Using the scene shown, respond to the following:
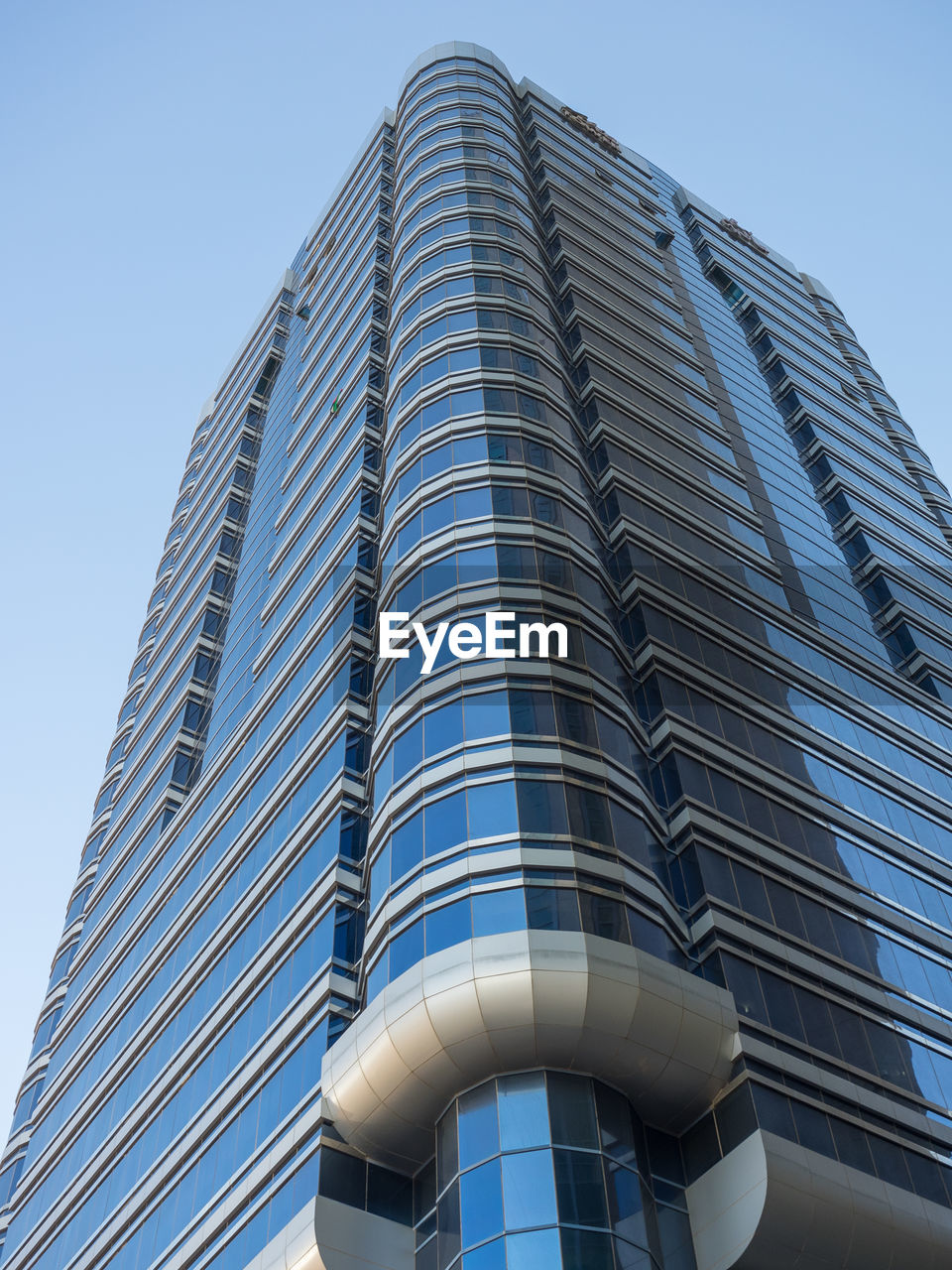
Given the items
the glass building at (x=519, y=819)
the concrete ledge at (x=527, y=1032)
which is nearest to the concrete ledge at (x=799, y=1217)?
the glass building at (x=519, y=819)

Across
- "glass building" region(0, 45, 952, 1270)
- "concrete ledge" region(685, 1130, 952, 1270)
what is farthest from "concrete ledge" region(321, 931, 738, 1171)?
"concrete ledge" region(685, 1130, 952, 1270)

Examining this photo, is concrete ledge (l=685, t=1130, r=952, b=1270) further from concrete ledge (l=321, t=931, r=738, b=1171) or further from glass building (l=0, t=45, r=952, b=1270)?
concrete ledge (l=321, t=931, r=738, b=1171)

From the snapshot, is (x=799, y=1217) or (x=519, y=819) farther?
(x=519, y=819)

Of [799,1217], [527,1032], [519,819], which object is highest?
[519,819]

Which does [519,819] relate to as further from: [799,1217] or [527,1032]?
[799,1217]

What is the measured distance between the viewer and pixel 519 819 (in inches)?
1425

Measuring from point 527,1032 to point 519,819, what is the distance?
6096 mm

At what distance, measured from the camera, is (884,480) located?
7831 centimetres

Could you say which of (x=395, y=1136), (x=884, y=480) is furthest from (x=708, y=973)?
(x=884, y=480)

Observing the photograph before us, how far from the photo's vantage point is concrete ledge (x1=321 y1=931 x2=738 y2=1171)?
3209 centimetres

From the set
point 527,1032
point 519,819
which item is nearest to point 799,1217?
point 527,1032

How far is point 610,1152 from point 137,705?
60240mm

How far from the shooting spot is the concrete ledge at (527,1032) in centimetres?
3209

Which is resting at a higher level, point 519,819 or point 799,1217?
point 519,819
